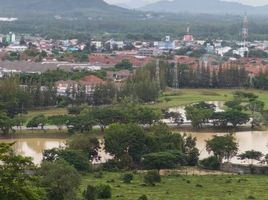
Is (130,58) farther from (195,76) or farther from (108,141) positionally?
(108,141)

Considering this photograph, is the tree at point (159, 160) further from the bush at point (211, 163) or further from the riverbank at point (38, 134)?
the riverbank at point (38, 134)

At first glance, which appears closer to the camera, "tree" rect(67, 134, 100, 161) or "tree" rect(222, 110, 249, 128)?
"tree" rect(67, 134, 100, 161)

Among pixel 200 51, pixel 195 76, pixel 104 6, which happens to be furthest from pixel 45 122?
pixel 104 6

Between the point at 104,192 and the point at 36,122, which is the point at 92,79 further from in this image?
the point at 104,192

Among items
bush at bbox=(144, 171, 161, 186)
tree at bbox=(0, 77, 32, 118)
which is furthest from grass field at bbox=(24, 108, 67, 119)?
bush at bbox=(144, 171, 161, 186)

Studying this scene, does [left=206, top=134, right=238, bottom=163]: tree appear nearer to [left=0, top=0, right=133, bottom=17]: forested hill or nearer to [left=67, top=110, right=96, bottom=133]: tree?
[left=67, top=110, right=96, bottom=133]: tree

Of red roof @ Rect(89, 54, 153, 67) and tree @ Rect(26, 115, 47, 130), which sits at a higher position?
tree @ Rect(26, 115, 47, 130)

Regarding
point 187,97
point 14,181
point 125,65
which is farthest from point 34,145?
point 125,65

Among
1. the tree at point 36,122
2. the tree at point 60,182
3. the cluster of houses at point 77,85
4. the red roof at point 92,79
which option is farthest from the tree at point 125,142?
the red roof at point 92,79
